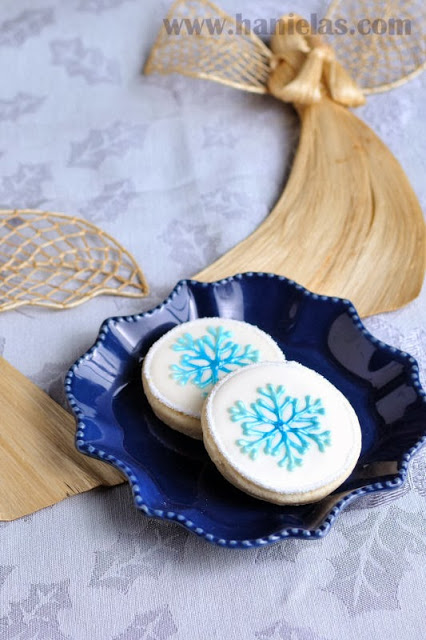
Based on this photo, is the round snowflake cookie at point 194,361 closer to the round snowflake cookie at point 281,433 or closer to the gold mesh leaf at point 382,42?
the round snowflake cookie at point 281,433

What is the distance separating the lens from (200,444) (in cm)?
86

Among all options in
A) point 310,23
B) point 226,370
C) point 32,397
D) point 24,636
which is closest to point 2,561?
point 24,636

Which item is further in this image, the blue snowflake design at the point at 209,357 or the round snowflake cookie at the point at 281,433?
the blue snowflake design at the point at 209,357

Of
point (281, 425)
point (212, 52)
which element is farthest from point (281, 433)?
point (212, 52)

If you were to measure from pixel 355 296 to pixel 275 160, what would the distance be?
363 millimetres

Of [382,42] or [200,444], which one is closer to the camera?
[200,444]

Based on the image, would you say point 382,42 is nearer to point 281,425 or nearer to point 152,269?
point 152,269

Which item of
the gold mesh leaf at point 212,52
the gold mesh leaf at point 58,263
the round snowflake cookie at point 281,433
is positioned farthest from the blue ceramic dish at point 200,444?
the gold mesh leaf at point 212,52

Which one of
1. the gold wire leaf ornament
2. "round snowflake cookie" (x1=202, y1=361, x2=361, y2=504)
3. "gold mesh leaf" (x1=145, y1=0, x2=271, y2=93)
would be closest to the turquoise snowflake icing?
"round snowflake cookie" (x1=202, y1=361, x2=361, y2=504)

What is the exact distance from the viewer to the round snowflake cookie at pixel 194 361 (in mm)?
840

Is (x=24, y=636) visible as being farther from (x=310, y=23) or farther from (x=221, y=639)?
(x=310, y=23)

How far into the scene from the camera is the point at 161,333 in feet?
3.17

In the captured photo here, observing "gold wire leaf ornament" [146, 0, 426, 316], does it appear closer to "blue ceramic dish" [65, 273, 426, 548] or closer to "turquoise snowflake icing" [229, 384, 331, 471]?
"blue ceramic dish" [65, 273, 426, 548]

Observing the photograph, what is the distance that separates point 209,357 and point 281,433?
15cm
